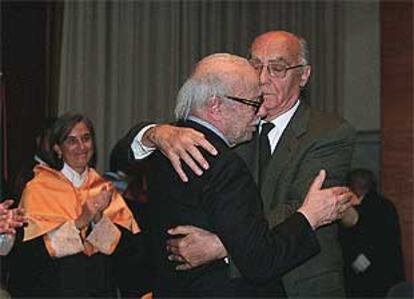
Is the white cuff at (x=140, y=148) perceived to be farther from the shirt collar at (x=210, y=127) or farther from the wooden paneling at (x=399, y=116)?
the wooden paneling at (x=399, y=116)

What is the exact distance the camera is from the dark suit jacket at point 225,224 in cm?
244

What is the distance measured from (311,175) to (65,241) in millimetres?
1613

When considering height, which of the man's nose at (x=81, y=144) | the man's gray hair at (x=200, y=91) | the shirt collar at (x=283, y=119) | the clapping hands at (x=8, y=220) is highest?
the man's gray hair at (x=200, y=91)

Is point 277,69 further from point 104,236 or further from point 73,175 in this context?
point 73,175

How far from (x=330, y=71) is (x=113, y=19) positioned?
5.50ft

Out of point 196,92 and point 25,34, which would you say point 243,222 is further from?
point 25,34

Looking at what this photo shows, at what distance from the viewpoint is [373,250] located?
18.1 feet

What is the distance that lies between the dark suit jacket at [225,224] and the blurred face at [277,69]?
58 cm

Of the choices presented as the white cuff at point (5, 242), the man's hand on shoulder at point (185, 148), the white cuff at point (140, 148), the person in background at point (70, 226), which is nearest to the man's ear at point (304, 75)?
the white cuff at point (140, 148)

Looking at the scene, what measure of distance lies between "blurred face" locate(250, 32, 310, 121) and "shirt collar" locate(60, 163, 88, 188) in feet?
5.26

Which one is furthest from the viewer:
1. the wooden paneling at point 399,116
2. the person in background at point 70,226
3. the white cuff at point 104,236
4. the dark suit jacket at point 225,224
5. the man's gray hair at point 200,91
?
the wooden paneling at point 399,116

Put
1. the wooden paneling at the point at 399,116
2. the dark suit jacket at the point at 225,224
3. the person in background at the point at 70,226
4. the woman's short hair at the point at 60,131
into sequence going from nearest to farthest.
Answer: the dark suit jacket at the point at 225,224, the person in background at the point at 70,226, the woman's short hair at the point at 60,131, the wooden paneling at the point at 399,116

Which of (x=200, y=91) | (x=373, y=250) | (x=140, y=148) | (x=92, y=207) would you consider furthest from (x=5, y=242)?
(x=373, y=250)

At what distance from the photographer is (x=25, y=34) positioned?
600 cm
